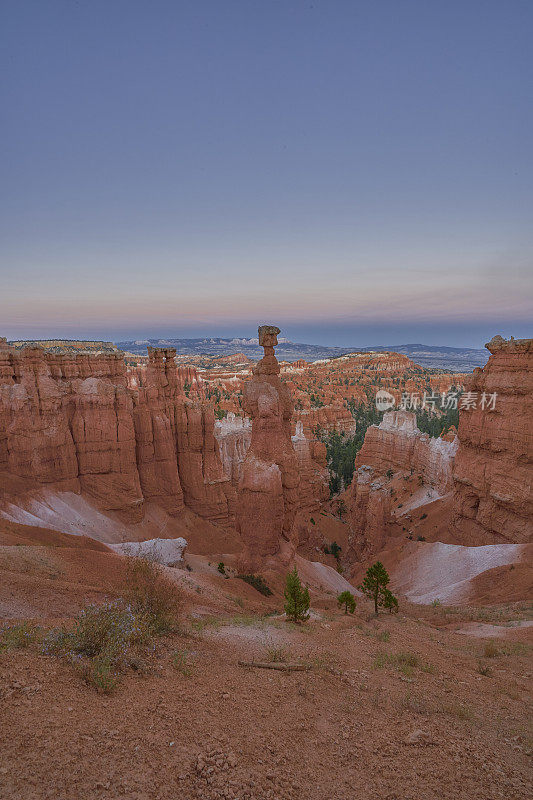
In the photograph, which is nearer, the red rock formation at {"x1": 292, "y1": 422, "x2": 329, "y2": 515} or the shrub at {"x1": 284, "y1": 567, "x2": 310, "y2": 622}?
the shrub at {"x1": 284, "y1": 567, "x2": 310, "y2": 622}

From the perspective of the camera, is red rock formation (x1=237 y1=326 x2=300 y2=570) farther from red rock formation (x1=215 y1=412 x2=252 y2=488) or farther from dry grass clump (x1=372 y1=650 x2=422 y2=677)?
red rock formation (x1=215 y1=412 x2=252 y2=488)

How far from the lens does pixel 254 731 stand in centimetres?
485

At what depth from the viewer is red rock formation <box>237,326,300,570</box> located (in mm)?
20156

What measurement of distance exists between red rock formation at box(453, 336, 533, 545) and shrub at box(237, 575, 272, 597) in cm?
1466

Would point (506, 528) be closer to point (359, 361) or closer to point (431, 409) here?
point (431, 409)

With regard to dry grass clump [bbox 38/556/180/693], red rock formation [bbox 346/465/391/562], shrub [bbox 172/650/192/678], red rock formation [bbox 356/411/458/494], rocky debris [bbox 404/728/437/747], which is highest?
dry grass clump [bbox 38/556/180/693]

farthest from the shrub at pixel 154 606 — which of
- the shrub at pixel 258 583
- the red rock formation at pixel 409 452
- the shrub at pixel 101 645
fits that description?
the red rock formation at pixel 409 452

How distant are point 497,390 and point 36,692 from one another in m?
24.2

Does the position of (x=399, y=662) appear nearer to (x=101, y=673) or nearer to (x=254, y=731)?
(x=254, y=731)

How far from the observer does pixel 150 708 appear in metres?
4.78

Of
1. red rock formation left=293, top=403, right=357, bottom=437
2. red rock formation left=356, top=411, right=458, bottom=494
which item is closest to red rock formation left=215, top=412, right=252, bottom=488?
red rock formation left=356, top=411, right=458, bottom=494

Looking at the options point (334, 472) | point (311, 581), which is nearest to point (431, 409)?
point (334, 472)

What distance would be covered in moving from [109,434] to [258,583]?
1453 centimetres
